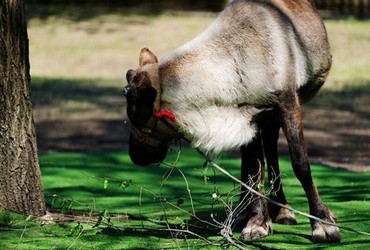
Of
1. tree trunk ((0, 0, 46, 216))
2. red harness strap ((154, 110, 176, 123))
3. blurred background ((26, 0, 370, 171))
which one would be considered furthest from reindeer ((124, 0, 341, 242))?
blurred background ((26, 0, 370, 171))

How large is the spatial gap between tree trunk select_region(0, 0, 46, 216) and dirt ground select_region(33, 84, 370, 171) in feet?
17.9

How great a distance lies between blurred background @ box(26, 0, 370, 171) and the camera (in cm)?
1487

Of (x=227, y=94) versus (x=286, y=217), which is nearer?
(x=227, y=94)

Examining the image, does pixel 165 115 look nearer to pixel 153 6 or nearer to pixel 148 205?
pixel 148 205

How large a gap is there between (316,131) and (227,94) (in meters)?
8.38

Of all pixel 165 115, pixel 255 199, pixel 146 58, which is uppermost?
pixel 146 58

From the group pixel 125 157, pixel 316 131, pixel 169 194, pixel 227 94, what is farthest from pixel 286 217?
pixel 316 131

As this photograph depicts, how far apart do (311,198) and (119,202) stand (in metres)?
2.66

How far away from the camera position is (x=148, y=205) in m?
9.52

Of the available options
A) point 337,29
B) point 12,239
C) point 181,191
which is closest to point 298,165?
point 12,239

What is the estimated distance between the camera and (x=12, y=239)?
7.36 meters

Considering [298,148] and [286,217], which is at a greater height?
[298,148]

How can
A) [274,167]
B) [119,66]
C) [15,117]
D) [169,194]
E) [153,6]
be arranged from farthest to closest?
1. [153,6]
2. [119,66]
3. [169,194]
4. [274,167]
5. [15,117]

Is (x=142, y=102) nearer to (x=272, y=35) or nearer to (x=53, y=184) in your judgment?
(x=272, y=35)
